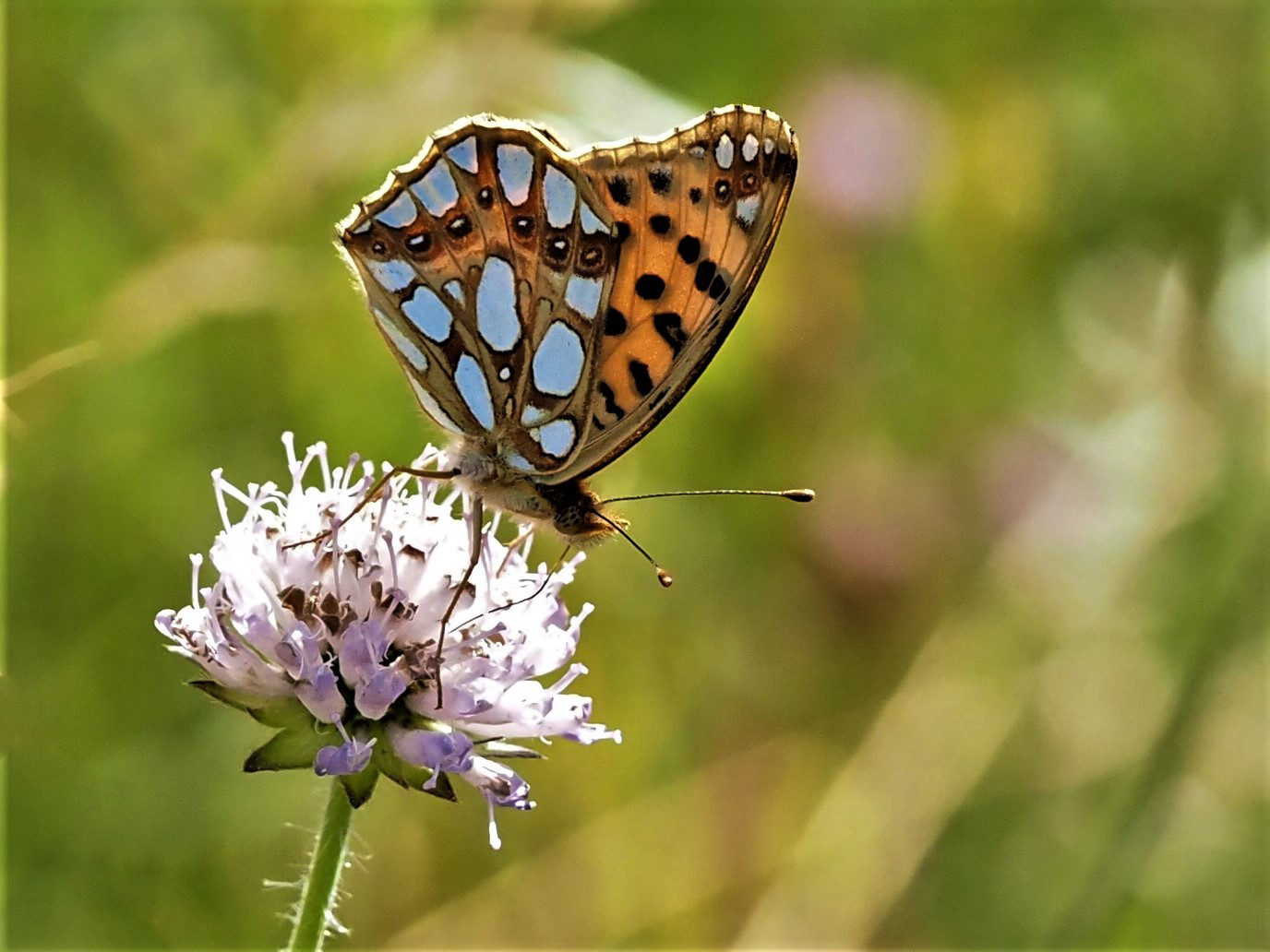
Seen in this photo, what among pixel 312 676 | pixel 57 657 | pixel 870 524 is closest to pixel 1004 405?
pixel 870 524

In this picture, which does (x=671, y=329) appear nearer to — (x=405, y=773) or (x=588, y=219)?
(x=588, y=219)

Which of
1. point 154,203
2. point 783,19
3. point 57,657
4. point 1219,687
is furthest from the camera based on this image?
point 783,19

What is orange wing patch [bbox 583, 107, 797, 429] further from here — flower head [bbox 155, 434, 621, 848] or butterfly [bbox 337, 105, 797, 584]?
flower head [bbox 155, 434, 621, 848]

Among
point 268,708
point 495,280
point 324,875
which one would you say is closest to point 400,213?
point 495,280

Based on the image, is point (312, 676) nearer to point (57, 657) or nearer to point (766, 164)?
point (766, 164)

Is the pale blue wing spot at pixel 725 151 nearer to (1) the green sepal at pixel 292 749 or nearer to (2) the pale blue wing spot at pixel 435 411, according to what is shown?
(2) the pale blue wing spot at pixel 435 411

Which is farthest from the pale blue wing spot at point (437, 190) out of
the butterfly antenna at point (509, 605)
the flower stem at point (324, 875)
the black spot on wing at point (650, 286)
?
the flower stem at point (324, 875)

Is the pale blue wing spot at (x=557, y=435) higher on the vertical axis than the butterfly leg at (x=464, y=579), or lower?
higher

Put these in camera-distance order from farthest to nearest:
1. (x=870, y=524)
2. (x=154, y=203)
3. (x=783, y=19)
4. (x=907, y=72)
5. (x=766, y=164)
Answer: (x=907, y=72) < (x=783, y=19) < (x=870, y=524) < (x=154, y=203) < (x=766, y=164)
